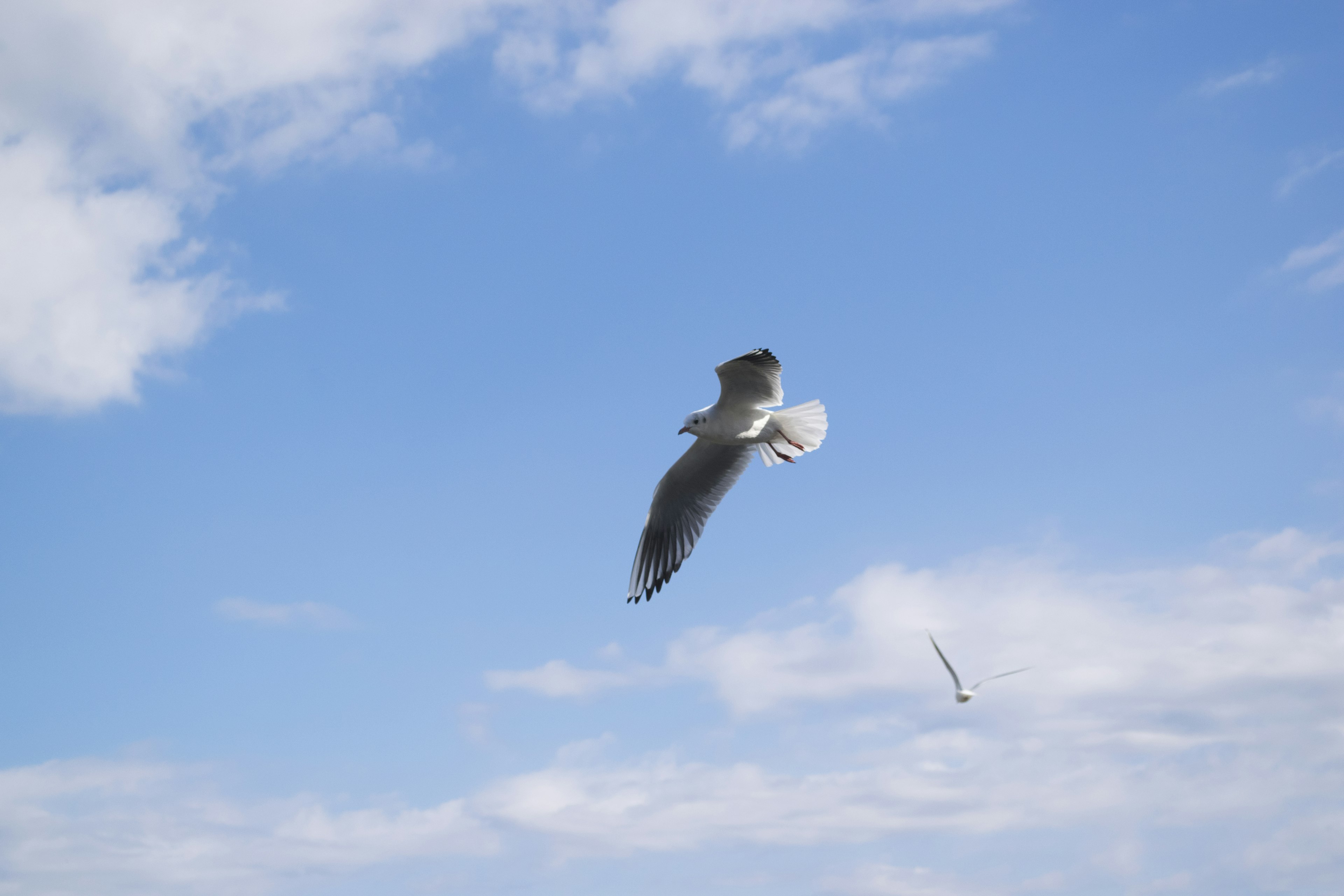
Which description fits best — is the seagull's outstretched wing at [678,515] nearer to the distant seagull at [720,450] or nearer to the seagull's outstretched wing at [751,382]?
the distant seagull at [720,450]

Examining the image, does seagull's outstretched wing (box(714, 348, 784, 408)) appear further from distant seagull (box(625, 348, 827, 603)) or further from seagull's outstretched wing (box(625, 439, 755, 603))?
seagull's outstretched wing (box(625, 439, 755, 603))

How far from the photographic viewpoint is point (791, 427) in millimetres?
13953

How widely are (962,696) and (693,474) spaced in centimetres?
574

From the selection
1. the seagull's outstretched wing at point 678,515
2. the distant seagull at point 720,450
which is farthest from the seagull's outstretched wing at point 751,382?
the seagull's outstretched wing at point 678,515

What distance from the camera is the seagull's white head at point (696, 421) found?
13484 mm

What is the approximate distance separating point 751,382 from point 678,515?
344 cm

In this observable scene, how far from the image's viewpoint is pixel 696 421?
13500 mm

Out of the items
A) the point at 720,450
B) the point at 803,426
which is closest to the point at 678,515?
the point at 720,450

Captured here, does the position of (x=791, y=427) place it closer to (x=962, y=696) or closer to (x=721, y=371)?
(x=721, y=371)

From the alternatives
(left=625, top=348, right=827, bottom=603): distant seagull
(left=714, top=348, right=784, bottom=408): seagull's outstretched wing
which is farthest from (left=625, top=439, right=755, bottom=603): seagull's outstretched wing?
(left=714, top=348, right=784, bottom=408): seagull's outstretched wing

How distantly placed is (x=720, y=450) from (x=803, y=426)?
1.59 metres

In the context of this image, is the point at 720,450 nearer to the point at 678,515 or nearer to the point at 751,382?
the point at 678,515

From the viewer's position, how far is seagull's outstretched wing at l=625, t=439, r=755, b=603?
50.6ft

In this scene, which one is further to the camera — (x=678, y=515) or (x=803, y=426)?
(x=678, y=515)
